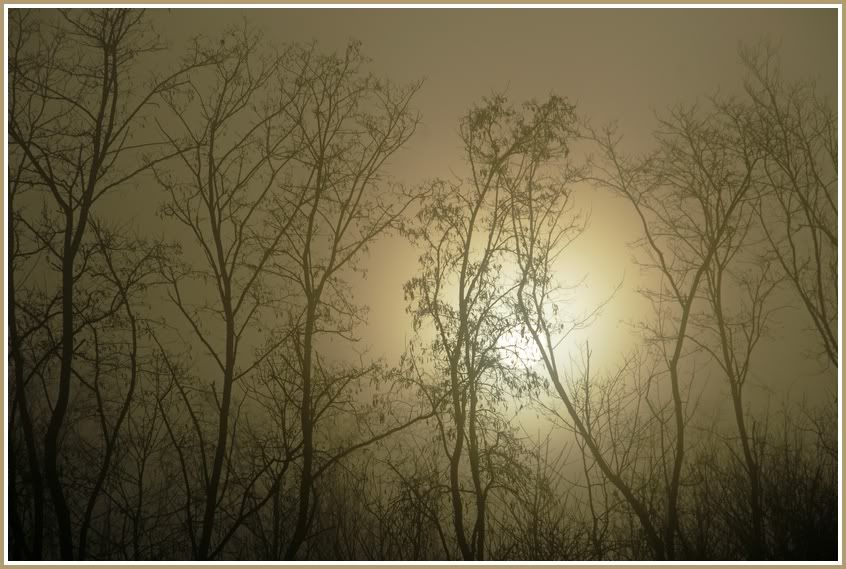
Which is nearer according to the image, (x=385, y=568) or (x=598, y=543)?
(x=385, y=568)

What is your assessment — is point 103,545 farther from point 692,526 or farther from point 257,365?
point 692,526

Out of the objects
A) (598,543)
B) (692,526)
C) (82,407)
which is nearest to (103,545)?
(82,407)

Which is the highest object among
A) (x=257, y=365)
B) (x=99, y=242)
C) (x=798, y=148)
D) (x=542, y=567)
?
(x=798, y=148)

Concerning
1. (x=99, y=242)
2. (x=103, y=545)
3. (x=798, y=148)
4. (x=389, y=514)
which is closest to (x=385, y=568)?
(x=389, y=514)

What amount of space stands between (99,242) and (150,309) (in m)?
1.10

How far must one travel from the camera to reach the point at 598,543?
8633 millimetres

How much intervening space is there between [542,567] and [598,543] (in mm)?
1153

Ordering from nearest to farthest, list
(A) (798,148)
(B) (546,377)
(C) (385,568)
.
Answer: (C) (385,568) < (B) (546,377) < (A) (798,148)

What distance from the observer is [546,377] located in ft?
28.3

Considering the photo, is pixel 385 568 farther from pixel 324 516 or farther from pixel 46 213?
pixel 46 213

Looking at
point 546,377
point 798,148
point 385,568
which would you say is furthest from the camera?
point 798,148

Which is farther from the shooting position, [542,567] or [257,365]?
[257,365]

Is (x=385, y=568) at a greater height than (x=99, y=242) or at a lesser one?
lesser

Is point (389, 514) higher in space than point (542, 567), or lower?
higher
